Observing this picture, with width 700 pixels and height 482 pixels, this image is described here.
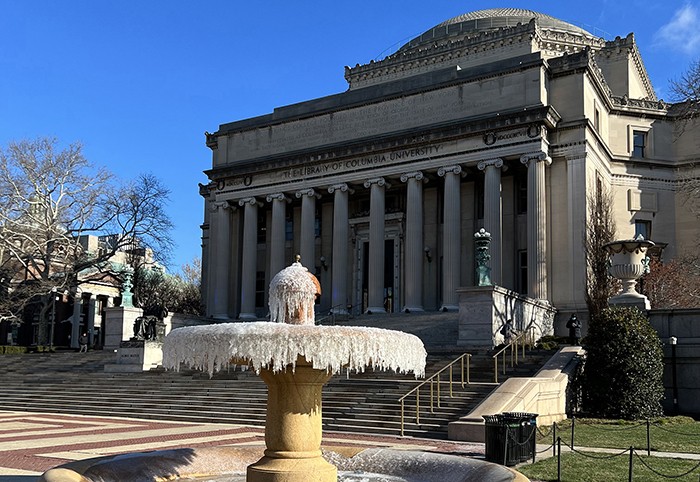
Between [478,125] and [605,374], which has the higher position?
[478,125]

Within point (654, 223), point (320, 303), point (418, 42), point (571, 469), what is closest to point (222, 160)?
point (320, 303)

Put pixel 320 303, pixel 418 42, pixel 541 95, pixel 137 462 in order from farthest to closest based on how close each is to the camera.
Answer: pixel 418 42
pixel 320 303
pixel 541 95
pixel 137 462

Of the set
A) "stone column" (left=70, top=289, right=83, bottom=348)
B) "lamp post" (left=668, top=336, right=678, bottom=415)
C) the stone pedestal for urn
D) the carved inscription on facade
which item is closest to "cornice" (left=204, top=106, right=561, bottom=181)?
the carved inscription on facade

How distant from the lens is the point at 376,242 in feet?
138

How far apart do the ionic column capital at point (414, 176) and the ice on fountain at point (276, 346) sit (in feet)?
106

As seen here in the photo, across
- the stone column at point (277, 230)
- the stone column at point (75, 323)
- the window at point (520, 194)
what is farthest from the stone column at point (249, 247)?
the stone column at point (75, 323)

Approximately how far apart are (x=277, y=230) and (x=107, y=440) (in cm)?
3060

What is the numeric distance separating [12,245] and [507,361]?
3369 centimetres

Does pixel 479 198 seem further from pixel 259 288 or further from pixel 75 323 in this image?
pixel 75 323

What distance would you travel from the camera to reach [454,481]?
9930 mm

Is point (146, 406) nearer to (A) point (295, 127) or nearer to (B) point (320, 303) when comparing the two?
(B) point (320, 303)

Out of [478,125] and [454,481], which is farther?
[478,125]

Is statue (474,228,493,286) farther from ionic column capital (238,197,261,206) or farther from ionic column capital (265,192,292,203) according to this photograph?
ionic column capital (238,197,261,206)

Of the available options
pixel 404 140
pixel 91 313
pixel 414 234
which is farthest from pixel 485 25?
pixel 91 313
